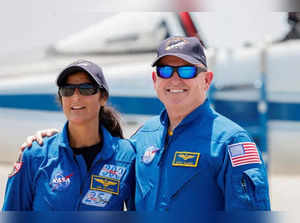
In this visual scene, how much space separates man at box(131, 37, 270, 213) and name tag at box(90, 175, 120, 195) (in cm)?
12

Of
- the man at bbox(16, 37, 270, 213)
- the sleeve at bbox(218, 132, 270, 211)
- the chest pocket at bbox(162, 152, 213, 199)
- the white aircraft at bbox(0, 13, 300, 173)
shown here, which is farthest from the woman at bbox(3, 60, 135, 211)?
the white aircraft at bbox(0, 13, 300, 173)

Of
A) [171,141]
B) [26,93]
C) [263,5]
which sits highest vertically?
[26,93]

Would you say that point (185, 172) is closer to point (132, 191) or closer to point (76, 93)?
point (132, 191)

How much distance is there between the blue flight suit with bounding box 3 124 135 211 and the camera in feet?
7.13

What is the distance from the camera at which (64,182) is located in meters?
2.19

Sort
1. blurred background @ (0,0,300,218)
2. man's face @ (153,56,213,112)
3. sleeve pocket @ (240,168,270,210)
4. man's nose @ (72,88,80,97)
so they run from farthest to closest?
1. blurred background @ (0,0,300,218)
2. man's nose @ (72,88,80,97)
3. man's face @ (153,56,213,112)
4. sleeve pocket @ (240,168,270,210)

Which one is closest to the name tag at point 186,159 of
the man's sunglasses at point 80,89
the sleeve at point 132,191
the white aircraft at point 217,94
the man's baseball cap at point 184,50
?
the sleeve at point 132,191

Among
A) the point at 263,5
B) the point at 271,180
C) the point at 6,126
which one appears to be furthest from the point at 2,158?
the point at 263,5

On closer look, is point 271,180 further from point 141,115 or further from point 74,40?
point 74,40

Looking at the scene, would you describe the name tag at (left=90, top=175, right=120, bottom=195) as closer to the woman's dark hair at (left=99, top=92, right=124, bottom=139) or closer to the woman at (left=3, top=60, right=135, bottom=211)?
the woman at (left=3, top=60, right=135, bottom=211)

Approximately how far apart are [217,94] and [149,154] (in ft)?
11.2

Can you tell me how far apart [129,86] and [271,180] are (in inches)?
77.1

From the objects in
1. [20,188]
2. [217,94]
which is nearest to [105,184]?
[20,188]

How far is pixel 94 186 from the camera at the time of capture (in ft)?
7.20
